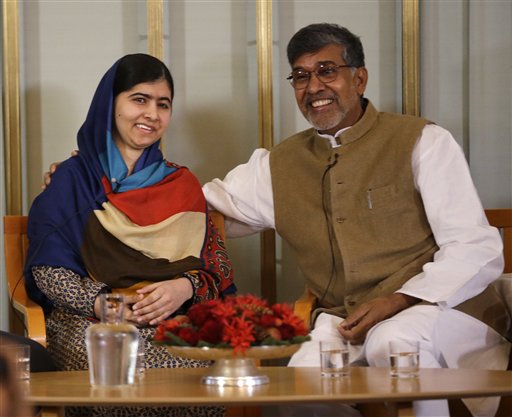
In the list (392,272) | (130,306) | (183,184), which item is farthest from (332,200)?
(130,306)

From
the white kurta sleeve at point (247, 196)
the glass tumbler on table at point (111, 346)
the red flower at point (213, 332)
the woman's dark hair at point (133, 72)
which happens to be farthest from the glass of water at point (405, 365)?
the woman's dark hair at point (133, 72)

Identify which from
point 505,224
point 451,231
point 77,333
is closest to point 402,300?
point 451,231

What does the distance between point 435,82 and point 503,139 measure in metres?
0.38

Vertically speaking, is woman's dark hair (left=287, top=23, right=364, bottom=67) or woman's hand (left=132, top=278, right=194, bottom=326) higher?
woman's dark hair (left=287, top=23, right=364, bottom=67)

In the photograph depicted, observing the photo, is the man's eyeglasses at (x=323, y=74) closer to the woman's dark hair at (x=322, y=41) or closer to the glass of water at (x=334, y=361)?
the woman's dark hair at (x=322, y=41)

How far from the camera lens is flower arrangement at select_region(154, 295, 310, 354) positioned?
1900 mm

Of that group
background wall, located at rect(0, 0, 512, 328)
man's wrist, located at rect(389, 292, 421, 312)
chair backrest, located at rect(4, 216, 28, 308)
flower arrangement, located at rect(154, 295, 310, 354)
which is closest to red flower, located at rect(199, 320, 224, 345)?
flower arrangement, located at rect(154, 295, 310, 354)

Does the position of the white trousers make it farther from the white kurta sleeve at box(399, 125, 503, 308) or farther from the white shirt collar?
the white shirt collar

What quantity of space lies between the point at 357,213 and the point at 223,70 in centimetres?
108

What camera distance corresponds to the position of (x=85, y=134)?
3246 millimetres

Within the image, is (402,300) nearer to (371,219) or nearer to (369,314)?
(369,314)

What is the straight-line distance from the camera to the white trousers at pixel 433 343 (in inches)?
106

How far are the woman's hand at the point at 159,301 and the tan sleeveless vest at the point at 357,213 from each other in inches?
19.9

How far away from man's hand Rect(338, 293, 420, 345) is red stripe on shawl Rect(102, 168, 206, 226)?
74 centimetres
